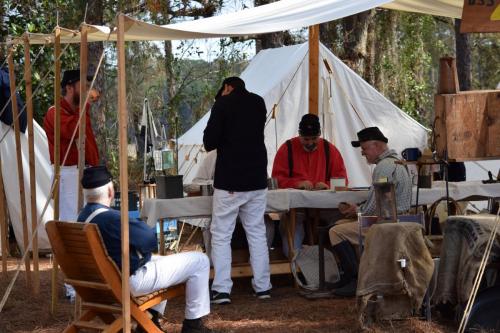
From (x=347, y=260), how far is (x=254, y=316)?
856 mm

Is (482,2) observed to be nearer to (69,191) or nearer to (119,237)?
(119,237)

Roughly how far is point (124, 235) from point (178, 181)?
6.33 feet

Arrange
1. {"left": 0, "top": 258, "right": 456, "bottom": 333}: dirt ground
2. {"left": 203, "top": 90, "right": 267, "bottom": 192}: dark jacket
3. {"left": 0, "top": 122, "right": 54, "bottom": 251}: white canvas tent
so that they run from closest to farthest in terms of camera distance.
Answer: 1. {"left": 0, "top": 258, "right": 456, "bottom": 333}: dirt ground
2. {"left": 203, "top": 90, "right": 267, "bottom": 192}: dark jacket
3. {"left": 0, "top": 122, "right": 54, "bottom": 251}: white canvas tent

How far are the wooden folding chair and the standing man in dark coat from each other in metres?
1.33

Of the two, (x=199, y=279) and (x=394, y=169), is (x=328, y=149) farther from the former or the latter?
(x=199, y=279)

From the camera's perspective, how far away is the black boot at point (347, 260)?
6262mm

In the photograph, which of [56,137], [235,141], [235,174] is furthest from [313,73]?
[56,137]

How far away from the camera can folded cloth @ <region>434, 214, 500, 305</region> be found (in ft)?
15.7

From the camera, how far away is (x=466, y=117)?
15.5ft

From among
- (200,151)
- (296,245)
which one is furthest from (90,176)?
(200,151)

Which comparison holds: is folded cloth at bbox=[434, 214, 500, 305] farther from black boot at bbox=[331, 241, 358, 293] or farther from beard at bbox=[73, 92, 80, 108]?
beard at bbox=[73, 92, 80, 108]

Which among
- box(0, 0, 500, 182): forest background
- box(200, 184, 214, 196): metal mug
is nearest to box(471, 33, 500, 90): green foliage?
box(0, 0, 500, 182): forest background

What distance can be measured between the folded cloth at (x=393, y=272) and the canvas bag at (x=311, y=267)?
1420mm

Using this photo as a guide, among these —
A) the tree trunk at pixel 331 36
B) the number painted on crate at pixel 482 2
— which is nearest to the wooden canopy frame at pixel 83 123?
the number painted on crate at pixel 482 2
